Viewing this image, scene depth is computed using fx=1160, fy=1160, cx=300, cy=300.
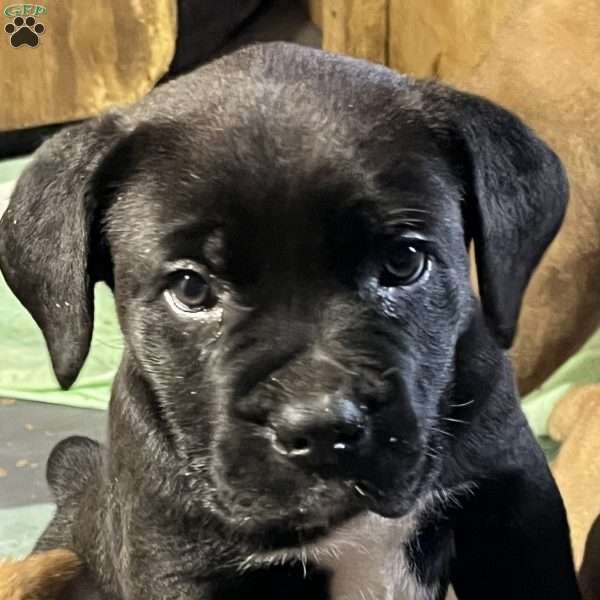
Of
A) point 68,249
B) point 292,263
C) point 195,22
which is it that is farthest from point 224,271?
point 195,22

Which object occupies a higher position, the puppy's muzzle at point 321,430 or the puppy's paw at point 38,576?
the puppy's muzzle at point 321,430

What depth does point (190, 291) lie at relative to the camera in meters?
1.13

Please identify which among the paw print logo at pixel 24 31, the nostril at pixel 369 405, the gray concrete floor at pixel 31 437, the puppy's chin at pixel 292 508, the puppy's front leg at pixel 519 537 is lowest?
the gray concrete floor at pixel 31 437

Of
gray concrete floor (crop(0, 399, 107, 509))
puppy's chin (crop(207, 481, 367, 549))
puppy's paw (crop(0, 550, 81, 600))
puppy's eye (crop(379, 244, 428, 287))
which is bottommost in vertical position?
gray concrete floor (crop(0, 399, 107, 509))

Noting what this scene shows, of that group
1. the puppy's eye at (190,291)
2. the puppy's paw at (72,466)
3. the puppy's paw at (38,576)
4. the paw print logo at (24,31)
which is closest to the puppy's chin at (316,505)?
the puppy's eye at (190,291)

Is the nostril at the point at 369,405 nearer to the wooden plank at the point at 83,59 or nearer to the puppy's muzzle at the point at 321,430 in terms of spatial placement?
the puppy's muzzle at the point at 321,430

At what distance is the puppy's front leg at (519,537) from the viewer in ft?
4.33

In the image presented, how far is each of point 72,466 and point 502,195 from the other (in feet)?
2.94

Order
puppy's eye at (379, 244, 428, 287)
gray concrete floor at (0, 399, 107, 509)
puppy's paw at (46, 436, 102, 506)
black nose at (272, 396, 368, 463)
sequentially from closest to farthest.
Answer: black nose at (272, 396, 368, 463)
puppy's eye at (379, 244, 428, 287)
puppy's paw at (46, 436, 102, 506)
gray concrete floor at (0, 399, 107, 509)

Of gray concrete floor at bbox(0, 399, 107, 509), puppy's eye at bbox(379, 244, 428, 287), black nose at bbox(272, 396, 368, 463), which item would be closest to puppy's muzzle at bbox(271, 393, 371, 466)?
black nose at bbox(272, 396, 368, 463)

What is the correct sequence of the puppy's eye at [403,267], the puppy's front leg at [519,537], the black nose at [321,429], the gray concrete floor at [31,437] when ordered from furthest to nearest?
1. the gray concrete floor at [31,437]
2. the puppy's front leg at [519,537]
3. the puppy's eye at [403,267]
4. the black nose at [321,429]

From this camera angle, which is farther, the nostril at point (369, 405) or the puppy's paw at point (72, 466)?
the puppy's paw at point (72, 466)

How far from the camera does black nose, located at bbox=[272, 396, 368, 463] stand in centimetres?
101

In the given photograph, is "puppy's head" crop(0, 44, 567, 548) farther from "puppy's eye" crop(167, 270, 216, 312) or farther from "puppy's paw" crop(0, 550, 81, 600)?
"puppy's paw" crop(0, 550, 81, 600)
